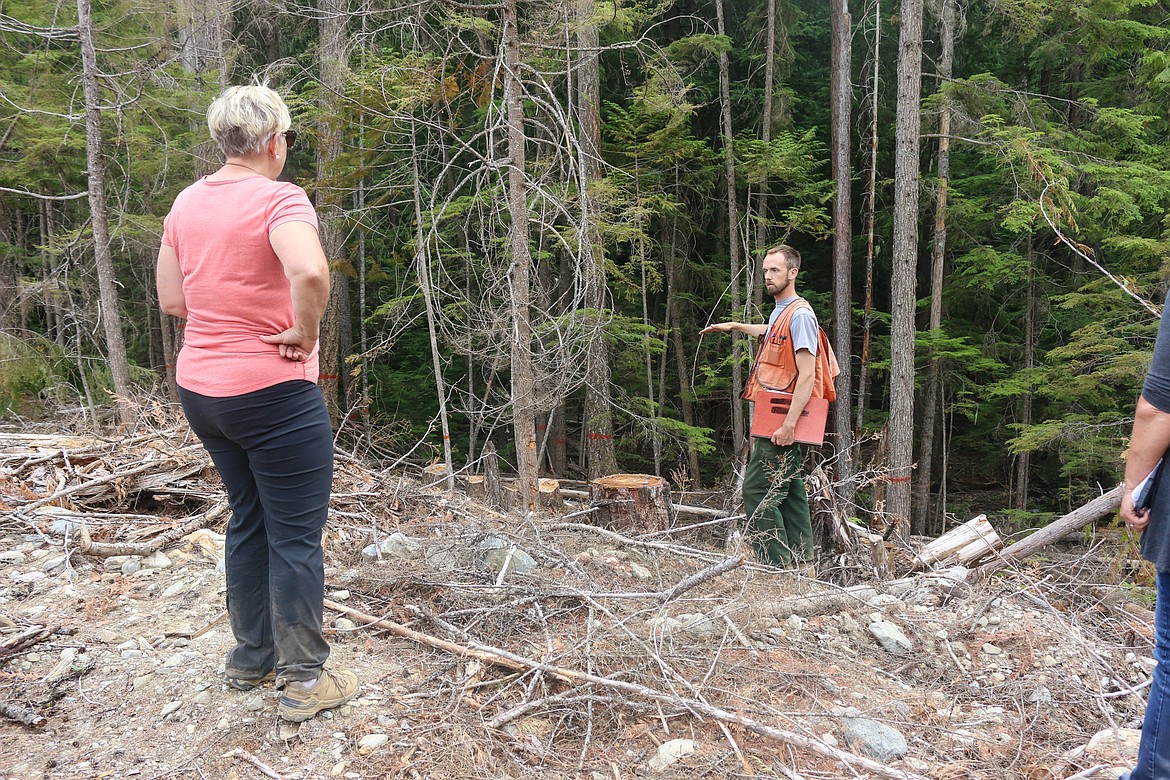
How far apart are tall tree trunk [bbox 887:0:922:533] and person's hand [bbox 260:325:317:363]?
10.6 meters

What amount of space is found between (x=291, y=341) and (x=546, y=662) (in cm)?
157

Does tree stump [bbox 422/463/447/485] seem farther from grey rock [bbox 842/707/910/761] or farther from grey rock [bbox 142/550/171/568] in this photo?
grey rock [bbox 842/707/910/761]

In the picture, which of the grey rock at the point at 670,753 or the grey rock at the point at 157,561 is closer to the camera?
the grey rock at the point at 670,753

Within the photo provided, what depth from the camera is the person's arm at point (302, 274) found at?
221 centimetres

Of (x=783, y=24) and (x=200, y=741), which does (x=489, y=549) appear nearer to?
(x=200, y=741)

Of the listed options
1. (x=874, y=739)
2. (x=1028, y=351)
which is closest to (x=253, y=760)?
(x=874, y=739)

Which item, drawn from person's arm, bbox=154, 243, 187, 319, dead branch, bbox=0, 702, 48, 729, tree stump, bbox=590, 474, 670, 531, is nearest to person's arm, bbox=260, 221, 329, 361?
person's arm, bbox=154, 243, 187, 319

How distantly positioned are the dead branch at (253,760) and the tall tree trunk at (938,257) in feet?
42.5

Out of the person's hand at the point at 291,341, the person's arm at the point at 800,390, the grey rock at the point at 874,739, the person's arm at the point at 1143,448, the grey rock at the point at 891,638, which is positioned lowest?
the grey rock at the point at 891,638

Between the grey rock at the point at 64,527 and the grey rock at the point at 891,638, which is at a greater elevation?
the grey rock at the point at 64,527

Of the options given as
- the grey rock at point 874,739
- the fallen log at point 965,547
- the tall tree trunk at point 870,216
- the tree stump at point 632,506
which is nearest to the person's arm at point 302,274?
the grey rock at point 874,739

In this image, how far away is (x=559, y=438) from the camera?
13461mm

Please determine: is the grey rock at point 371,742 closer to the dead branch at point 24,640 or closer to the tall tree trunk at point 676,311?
the dead branch at point 24,640

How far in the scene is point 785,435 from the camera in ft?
15.4
